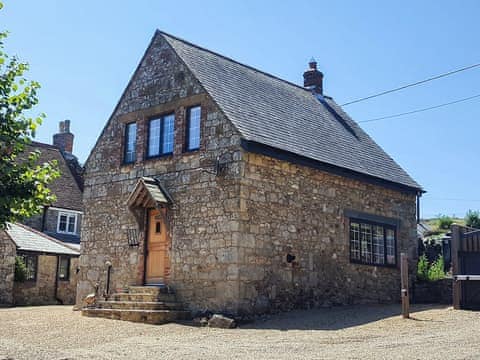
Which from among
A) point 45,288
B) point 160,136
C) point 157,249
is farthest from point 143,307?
point 45,288

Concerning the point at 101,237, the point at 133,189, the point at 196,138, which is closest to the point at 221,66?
the point at 196,138

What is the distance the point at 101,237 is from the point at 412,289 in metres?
10.3

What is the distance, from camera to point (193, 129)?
54.3ft

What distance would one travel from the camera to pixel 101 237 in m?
18.4

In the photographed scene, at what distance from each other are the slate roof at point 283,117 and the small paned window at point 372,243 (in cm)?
163

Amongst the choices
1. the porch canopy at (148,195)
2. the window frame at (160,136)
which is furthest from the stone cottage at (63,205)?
the porch canopy at (148,195)

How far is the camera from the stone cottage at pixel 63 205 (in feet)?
98.5

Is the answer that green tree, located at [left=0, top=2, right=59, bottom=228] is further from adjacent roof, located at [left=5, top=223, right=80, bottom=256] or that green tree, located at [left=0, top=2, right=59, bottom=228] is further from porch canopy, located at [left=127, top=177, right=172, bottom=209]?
adjacent roof, located at [left=5, top=223, right=80, bottom=256]

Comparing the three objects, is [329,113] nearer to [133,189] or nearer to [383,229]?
[383,229]

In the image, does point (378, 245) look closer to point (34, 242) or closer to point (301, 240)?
point (301, 240)

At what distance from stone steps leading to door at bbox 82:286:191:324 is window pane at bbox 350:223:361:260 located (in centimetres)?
568

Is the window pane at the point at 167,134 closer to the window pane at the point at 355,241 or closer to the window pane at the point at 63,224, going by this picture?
the window pane at the point at 355,241

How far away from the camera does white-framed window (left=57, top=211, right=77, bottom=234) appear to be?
30797 millimetres

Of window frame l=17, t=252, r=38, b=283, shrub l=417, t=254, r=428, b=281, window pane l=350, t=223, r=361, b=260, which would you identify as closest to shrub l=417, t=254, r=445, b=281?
shrub l=417, t=254, r=428, b=281
